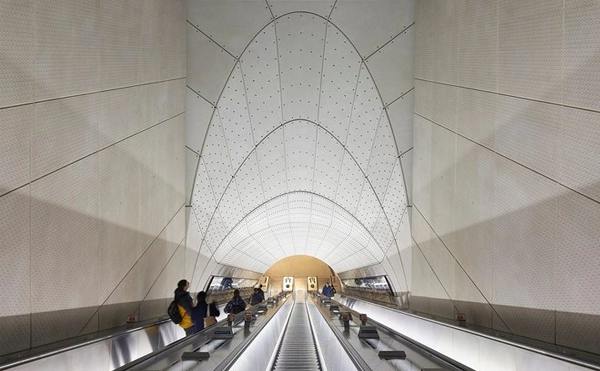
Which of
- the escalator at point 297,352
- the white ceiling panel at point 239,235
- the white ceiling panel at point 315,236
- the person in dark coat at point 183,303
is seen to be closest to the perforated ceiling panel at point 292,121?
the white ceiling panel at point 239,235

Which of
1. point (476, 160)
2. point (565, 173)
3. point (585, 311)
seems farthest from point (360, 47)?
point (585, 311)

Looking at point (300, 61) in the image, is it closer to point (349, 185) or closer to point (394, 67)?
point (394, 67)

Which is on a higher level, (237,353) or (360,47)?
(360,47)

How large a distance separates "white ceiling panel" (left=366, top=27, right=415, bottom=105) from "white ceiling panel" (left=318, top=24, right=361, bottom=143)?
502 mm

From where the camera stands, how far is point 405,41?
13.4 m

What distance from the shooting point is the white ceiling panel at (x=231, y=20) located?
13.0 m

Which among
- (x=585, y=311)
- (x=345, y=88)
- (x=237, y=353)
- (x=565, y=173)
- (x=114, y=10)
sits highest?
(x=345, y=88)

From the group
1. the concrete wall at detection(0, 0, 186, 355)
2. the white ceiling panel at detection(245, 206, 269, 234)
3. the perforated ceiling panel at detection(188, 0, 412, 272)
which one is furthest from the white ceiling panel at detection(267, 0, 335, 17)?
the white ceiling panel at detection(245, 206, 269, 234)

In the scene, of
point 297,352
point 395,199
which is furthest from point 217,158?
point 297,352

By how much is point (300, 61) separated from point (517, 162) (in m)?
7.71

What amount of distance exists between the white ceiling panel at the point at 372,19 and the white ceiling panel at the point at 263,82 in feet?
5.74

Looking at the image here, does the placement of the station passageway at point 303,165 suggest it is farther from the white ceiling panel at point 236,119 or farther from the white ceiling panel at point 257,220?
the white ceiling panel at point 257,220

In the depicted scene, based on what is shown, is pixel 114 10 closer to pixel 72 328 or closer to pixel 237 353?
pixel 72 328

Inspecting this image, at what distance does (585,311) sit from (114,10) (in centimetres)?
760
